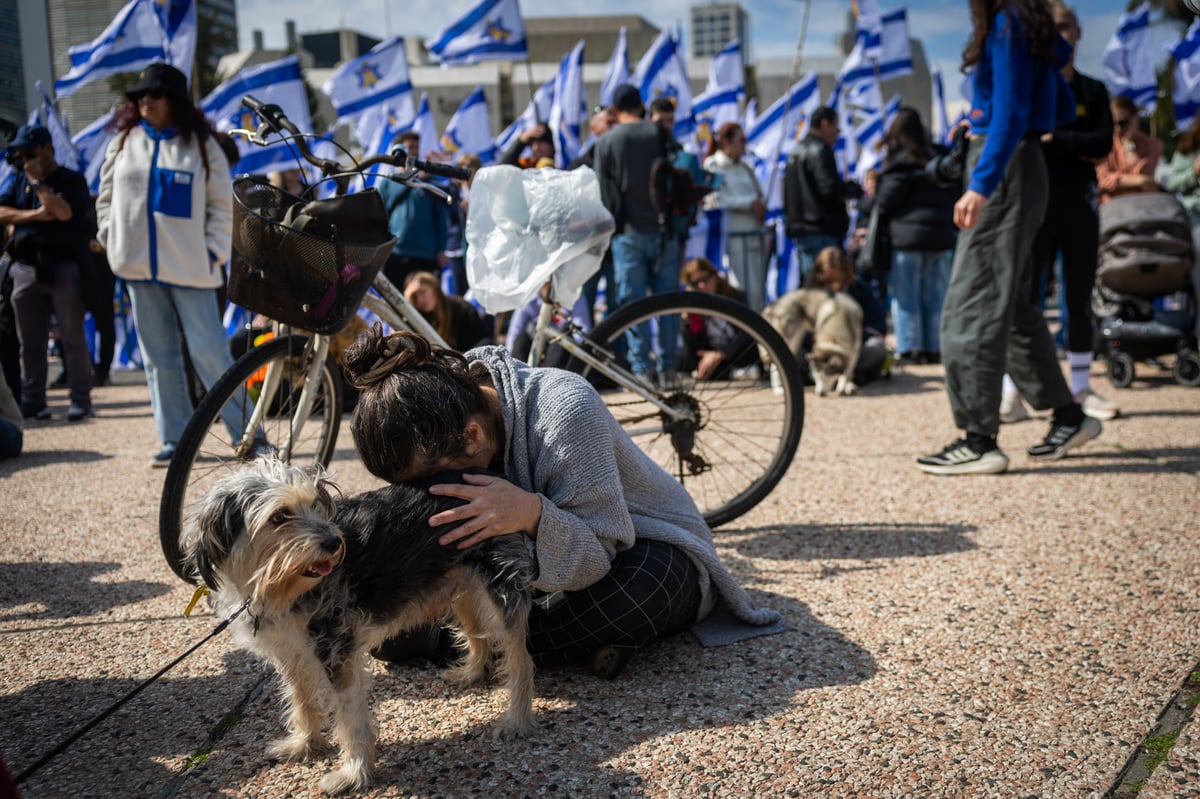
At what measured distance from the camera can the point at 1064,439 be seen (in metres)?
4.93

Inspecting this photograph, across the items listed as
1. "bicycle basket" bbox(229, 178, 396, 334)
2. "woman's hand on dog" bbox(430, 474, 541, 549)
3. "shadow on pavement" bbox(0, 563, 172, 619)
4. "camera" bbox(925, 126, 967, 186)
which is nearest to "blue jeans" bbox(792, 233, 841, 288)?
"camera" bbox(925, 126, 967, 186)

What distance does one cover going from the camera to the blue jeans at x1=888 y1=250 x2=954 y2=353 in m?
8.86

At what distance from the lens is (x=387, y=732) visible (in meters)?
2.34

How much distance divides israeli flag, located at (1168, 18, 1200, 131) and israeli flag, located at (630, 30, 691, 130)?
18.7ft

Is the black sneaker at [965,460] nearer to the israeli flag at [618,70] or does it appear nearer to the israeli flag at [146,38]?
the israeli flag at [146,38]

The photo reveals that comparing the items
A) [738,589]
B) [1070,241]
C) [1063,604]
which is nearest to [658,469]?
[738,589]

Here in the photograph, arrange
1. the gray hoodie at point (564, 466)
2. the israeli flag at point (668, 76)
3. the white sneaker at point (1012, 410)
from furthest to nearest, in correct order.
A: 1. the israeli flag at point (668, 76)
2. the white sneaker at point (1012, 410)
3. the gray hoodie at point (564, 466)

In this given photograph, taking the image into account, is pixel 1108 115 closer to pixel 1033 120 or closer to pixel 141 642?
pixel 1033 120

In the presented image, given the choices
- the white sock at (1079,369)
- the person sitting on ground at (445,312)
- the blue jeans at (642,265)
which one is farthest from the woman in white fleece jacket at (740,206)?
the white sock at (1079,369)

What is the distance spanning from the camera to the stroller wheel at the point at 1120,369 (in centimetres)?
717

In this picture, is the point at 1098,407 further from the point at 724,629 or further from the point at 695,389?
the point at 724,629

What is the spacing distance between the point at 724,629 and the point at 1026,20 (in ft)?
10.3

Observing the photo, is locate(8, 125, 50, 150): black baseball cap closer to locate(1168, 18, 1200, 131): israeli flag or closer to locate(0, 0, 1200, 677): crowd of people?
locate(0, 0, 1200, 677): crowd of people

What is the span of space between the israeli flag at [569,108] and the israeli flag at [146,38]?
4.10m
